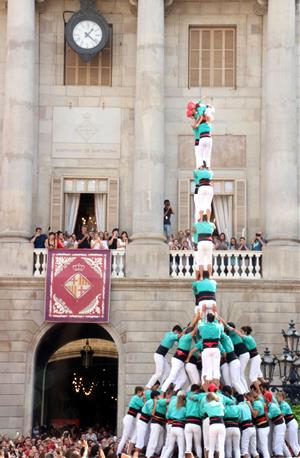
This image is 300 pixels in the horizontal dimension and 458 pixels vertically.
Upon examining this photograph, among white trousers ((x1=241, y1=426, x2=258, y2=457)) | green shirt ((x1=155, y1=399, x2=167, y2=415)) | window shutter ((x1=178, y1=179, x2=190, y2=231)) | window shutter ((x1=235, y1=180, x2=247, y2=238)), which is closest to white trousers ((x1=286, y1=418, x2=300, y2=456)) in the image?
white trousers ((x1=241, y1=426, x2=258, y2=457))

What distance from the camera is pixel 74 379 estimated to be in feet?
169

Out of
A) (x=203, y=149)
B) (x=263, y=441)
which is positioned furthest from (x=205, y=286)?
(x=263, y=441)

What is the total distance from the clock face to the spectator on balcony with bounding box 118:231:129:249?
720 cm

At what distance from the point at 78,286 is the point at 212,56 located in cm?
1052

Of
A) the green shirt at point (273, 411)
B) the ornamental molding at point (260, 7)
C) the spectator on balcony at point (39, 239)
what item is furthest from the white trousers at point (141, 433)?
the ornamental molding at point (260, 7)

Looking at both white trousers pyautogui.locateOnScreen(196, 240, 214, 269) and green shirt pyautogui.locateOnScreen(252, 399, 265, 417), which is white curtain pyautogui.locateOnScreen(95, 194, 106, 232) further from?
green shirt pyautogui.locateOnScreen(252, 399, 265, 417)

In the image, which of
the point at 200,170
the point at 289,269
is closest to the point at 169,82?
the point at 289,269

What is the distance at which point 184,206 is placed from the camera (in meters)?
44.6

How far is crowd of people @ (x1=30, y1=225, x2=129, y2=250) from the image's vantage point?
4212 centimetres

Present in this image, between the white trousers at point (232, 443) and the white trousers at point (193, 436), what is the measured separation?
65cm

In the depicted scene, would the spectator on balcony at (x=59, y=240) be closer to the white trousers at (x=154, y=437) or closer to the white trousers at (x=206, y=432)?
the white trousers at (x=154, y=437)

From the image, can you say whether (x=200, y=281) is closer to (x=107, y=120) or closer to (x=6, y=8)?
(x=107, y=120)

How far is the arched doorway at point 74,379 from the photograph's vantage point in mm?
44312

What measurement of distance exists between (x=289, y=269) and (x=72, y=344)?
429 inches
